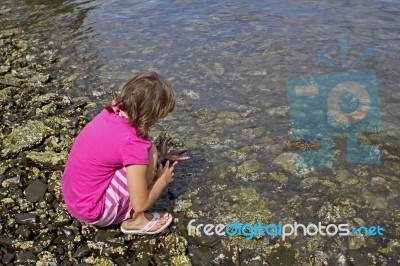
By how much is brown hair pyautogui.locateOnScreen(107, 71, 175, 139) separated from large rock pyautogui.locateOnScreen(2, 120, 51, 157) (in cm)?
290

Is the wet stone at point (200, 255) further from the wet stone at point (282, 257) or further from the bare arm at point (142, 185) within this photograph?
the bare arm at point (142, 185)

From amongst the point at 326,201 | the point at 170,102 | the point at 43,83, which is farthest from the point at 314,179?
the point at 43,83

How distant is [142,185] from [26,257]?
150cm

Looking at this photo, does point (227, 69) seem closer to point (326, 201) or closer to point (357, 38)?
point (357, 38)

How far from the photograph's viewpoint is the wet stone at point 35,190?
5.38 m

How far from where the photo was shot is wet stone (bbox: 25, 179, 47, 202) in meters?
5.38

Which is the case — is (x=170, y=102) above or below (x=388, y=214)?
above

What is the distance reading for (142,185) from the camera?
14.1 ft

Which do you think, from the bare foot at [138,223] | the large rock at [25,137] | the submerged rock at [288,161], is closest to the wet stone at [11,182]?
the large rock at [25,137]

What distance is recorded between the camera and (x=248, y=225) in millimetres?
5125

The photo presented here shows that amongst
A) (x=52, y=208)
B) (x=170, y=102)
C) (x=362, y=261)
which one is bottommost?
(x=362, y=261)

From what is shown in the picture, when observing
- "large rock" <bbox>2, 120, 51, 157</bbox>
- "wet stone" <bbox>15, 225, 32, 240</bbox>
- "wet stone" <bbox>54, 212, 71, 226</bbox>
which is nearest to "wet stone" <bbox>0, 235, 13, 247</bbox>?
"wet stone" <bbox>15, 225, 32, 240</bbox>

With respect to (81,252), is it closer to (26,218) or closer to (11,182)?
(26,218)

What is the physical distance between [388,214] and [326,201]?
73cm
